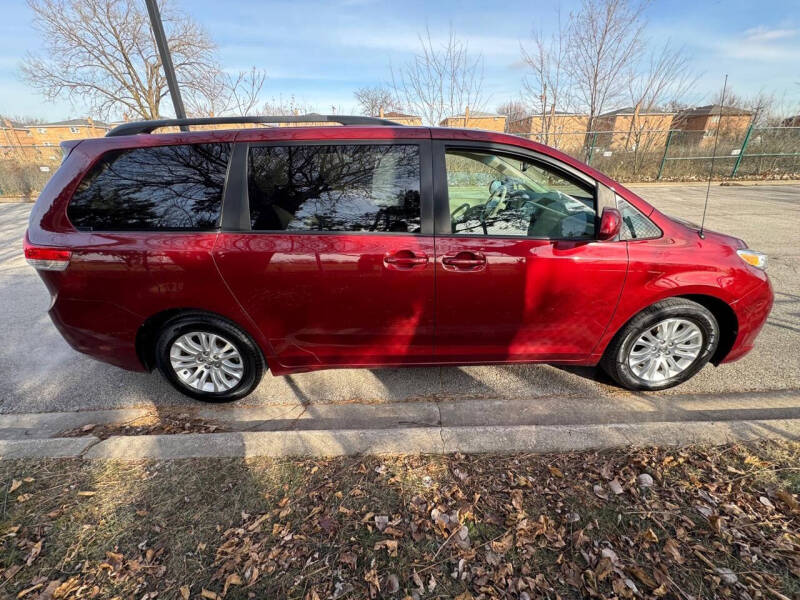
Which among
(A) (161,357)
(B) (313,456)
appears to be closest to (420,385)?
(B) (313,456)

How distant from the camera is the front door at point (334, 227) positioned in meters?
2.28

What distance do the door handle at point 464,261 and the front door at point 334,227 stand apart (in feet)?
0.34

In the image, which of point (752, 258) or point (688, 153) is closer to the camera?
point (752, 258)

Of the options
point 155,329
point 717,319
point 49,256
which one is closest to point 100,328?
point 155,329

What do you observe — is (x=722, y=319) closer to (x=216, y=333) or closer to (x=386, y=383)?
(x=386, y=383)

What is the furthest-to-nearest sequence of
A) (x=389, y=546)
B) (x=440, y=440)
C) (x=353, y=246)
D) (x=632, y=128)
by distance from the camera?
(x=632, y=128)
(x=353, y=246)
(x=440, y=440)
(x=389, y=546)

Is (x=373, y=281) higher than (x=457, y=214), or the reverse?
(x=457, y=214)

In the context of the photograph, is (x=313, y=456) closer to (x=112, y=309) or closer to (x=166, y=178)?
(x=112, y=309)

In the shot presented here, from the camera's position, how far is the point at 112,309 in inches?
96.3

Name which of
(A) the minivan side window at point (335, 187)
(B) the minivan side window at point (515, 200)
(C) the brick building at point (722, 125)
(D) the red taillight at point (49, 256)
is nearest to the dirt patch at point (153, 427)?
(D) the red taillight at point (49, 256)

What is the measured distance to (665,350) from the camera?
2646mm

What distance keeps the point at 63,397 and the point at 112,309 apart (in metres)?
1.13

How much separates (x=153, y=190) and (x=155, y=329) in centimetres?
95

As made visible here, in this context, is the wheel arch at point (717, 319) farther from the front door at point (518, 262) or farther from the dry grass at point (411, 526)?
the dry grass at point (411, 526)
